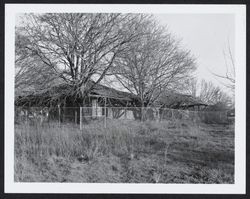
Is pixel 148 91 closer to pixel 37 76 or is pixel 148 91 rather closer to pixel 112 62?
pixel 112 62

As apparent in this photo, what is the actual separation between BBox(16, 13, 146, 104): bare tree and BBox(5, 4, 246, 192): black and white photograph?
0.03 metres

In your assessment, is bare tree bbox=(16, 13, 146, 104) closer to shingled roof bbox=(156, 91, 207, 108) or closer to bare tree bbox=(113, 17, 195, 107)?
bare tree bbox=(113, 17, 195, 107)

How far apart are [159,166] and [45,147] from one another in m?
2.67

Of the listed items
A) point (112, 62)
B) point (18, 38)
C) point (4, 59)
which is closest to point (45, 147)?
point (4, 59)

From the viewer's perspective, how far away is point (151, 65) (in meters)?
10.7

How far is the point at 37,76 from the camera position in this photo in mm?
8547

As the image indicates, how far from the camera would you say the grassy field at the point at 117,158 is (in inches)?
184

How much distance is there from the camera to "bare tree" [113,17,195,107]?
8453 mm

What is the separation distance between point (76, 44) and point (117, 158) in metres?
3.93

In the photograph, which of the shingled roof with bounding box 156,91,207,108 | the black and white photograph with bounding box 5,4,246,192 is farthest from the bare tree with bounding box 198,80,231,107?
the shingled roof with bounding box 156,91,207,108

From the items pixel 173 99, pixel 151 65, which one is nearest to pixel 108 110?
pixel 151 65

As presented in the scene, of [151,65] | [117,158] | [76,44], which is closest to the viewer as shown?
[117,158]

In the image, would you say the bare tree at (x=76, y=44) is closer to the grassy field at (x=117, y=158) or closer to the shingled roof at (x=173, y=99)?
the grassy field at (x=117, y=158)

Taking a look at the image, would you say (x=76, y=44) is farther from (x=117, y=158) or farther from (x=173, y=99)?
(x=173, y=99)
